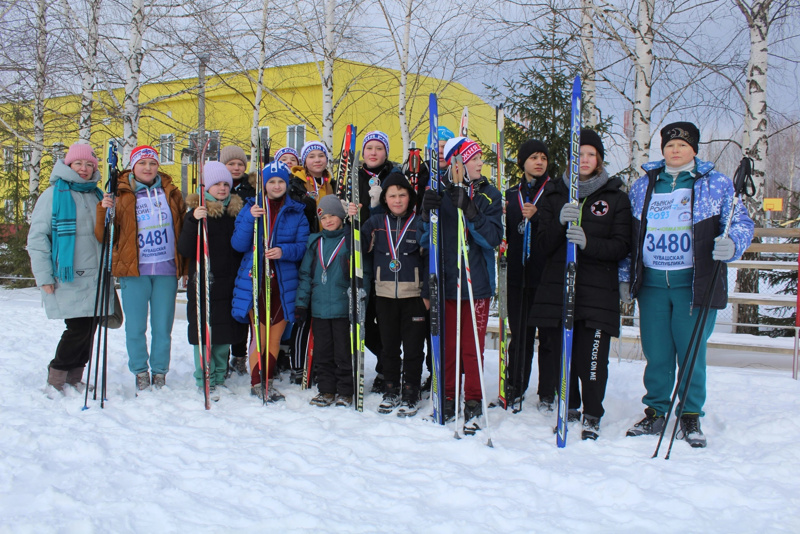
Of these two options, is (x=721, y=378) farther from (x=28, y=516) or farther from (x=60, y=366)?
(x=60, y=366)

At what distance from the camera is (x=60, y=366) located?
4117mm

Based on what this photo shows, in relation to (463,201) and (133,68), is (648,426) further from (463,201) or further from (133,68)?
(133,68)

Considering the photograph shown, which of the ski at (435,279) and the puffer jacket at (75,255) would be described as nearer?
the ski at (435,279)

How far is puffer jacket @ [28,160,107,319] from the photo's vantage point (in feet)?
13.1

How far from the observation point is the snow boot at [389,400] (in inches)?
154

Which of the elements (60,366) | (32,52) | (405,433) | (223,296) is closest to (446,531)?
(405,433)

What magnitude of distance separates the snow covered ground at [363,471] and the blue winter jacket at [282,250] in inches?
30.2

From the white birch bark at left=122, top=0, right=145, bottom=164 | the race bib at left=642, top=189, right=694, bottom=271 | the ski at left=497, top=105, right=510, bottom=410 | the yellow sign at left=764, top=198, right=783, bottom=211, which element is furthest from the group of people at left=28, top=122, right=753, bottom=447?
the yellow sign at left=764, top=198, right=783, bottom=211

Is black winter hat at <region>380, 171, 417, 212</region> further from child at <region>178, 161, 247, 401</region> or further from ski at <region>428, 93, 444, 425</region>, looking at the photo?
child at <region>178, 161, 247, 401</region>

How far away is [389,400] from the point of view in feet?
13.1

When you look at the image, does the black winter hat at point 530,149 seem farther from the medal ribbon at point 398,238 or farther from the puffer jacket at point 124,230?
the puffer jacket at point 124,230

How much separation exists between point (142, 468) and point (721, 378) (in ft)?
15.0

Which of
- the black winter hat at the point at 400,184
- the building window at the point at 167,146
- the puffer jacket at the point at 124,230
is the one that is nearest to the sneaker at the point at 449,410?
the black winter hat at the point at 400,184

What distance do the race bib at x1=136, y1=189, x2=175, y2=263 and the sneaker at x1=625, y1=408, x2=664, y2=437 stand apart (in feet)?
12.1
